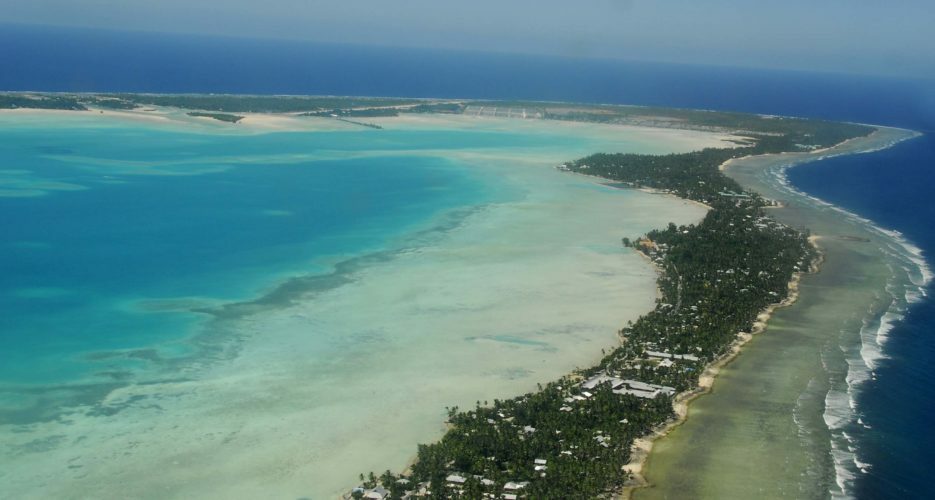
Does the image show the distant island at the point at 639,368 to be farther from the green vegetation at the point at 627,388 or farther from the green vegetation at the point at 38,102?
the green vegetation at the point at 38,102

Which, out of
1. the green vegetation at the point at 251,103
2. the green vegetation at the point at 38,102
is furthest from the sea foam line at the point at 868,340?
the green vegetation at the point at 38,102

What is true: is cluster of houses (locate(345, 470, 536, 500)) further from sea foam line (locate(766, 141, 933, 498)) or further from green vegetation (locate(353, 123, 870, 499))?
sea foam line (locate(766, 141, 933, 498))

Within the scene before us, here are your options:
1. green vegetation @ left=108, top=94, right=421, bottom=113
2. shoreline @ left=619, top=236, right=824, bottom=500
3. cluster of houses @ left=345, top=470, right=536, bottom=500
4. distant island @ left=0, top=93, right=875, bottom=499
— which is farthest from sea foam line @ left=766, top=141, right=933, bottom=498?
green vegetation @ left=108, top=94, right=421, bottom=113

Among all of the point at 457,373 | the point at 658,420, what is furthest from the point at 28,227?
the point at 658,420

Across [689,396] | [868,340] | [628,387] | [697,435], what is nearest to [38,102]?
[628,387]

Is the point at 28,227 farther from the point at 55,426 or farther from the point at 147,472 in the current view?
the point at 147,472

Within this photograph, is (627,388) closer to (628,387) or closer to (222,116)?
(628,387)

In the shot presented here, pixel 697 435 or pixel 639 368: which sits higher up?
pixel 639 368
